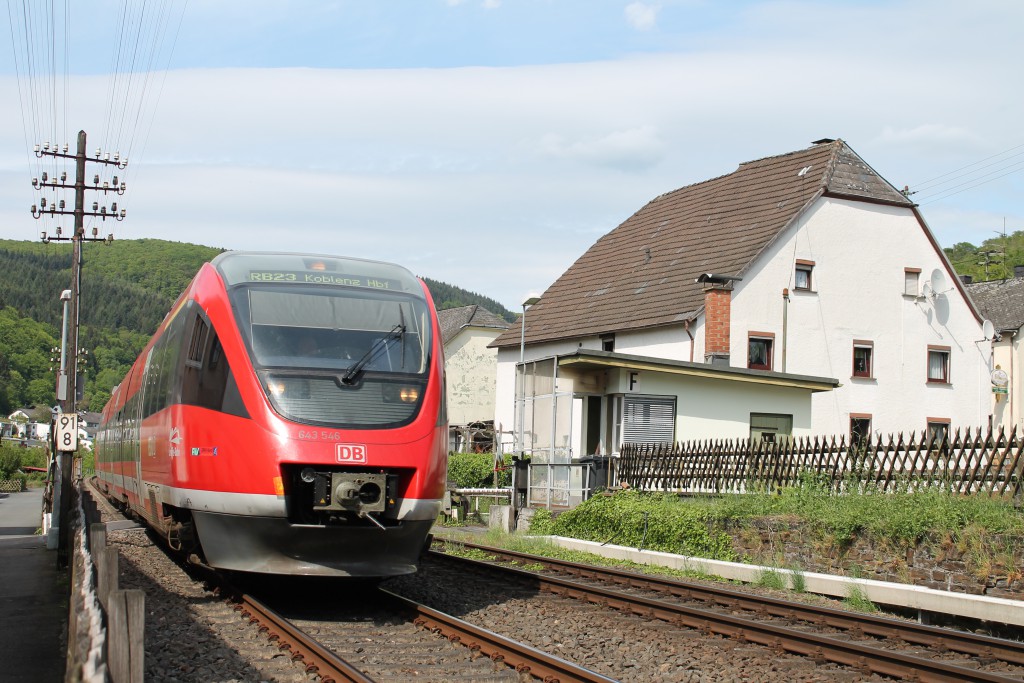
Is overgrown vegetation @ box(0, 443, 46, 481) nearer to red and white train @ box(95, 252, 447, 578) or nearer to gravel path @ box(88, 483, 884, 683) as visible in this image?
gravel path @ box(88, 483, 884, 683)

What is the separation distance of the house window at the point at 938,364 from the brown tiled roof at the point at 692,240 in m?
4.86

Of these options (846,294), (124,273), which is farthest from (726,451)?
(124,273)

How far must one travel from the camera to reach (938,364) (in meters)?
36.3

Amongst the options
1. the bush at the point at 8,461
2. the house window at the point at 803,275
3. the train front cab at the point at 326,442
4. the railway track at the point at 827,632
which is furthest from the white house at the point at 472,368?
the train front cab at the point at 326,442

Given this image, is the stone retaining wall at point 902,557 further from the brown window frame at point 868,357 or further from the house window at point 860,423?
the brown window frame at point 868,357

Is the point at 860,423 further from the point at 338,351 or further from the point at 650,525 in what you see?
the point at 338,351

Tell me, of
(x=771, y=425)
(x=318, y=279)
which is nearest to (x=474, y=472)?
(x=771, y=425)

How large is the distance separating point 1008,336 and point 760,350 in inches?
911

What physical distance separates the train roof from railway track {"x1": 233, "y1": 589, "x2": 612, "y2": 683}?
3.22 meters

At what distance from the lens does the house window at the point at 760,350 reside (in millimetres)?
32719

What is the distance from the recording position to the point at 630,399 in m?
24.5

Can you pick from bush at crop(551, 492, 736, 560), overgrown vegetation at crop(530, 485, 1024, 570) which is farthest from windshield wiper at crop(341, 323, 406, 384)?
bush at crop(551, 492, 736, 560)

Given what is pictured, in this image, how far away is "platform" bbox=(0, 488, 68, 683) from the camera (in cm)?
889

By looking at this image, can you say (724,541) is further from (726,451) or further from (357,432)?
(357,432)
